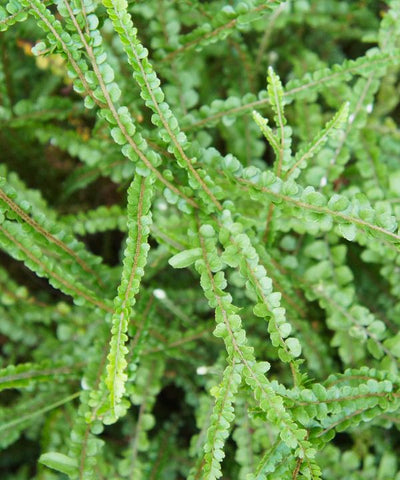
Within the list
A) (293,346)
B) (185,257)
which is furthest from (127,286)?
(293,346)

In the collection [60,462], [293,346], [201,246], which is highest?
[201,246]

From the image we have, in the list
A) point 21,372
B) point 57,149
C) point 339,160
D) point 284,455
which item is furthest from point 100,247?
point 284,455

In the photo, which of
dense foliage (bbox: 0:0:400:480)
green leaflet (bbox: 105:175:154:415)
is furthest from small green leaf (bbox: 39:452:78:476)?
green leaflet (bbox: 105:175:154:415)

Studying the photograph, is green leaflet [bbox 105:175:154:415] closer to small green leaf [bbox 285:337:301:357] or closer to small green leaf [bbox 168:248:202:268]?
small green leaf [bbox 168:248:202:268]

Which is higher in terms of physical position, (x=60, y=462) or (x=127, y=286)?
(x=127, y=286)

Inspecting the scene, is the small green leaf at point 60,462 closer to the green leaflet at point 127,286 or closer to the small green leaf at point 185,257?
the green leaflet at point 127,286

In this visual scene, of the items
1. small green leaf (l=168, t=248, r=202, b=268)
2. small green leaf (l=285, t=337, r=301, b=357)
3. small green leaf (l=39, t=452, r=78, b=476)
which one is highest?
small green leaf (l=168, t=248, r=202, b=268)

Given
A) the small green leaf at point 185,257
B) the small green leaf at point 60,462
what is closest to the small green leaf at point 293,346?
the small green leaf at point 185,257

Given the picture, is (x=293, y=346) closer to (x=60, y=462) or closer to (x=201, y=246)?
(x=201, y=246)
